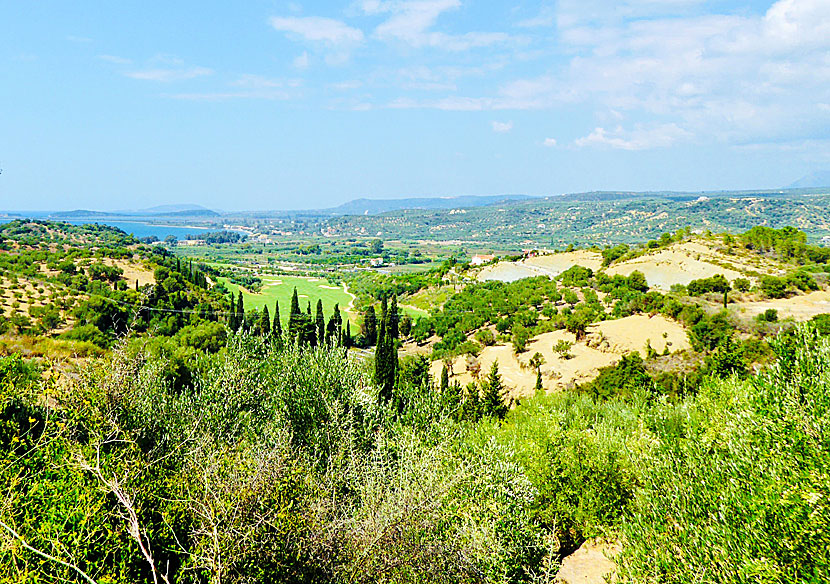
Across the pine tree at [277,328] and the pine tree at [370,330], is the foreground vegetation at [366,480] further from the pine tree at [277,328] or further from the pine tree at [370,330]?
the pine tree at [370,330]

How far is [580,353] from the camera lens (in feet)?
160

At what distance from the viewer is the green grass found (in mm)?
94925

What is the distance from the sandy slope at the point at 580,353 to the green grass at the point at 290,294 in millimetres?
39217

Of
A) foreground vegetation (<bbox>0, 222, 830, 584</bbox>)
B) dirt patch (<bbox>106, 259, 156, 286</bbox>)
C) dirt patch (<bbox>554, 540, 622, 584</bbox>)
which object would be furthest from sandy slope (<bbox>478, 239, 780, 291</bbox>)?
dirt patch (<bbox>106, 259, 156, 286</bbox>)

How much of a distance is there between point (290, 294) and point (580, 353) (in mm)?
79880

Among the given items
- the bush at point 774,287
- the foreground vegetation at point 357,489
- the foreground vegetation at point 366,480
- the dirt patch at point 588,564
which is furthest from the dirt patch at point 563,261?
the foreground vegetation at point 357,489

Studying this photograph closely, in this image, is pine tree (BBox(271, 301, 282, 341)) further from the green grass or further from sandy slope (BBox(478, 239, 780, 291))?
sandy slope (BBox(478, 239, 780, 291))

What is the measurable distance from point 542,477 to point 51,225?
13188 cm

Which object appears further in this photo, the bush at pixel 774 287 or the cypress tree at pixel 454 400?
the bush at pixel 774 287

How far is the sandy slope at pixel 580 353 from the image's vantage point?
45.2 metres

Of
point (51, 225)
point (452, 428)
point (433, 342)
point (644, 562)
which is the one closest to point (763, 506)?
point (644, 562)

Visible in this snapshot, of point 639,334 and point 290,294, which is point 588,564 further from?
point 290,294

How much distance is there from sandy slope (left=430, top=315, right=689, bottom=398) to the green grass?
3922 centimetres

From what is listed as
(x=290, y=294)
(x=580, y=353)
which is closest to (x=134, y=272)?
(x=290, y=294)
